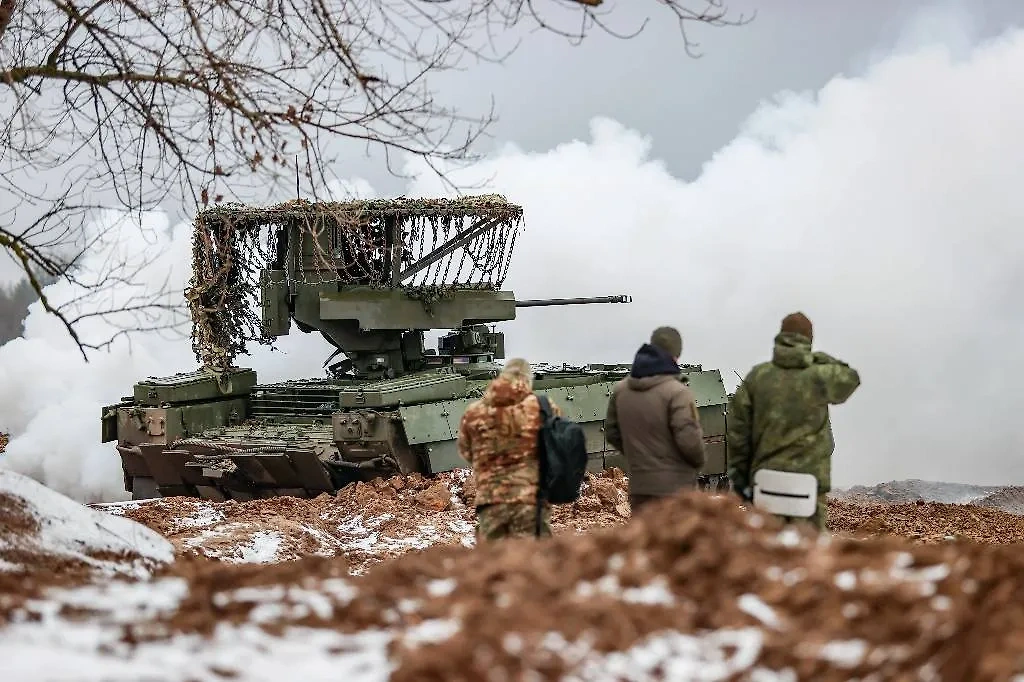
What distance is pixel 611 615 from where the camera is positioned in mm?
4359

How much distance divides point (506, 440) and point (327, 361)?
1021 centimetres

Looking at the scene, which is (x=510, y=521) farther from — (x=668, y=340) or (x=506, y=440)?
(x=668, y=340)

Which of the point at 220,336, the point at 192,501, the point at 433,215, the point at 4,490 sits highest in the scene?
the point at 433,215

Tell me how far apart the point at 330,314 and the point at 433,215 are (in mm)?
1771

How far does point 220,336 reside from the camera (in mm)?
16609

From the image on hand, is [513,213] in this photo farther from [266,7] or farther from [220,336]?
[266,7]

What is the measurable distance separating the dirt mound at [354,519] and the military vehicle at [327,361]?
479mm

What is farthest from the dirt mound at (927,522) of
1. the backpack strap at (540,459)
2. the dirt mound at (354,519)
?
the backpack strap at (540,459)

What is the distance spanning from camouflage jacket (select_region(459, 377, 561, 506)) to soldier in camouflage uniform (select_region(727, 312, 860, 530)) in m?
1.14

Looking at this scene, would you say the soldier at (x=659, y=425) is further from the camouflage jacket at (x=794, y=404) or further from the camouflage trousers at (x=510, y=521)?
the camouflage trousers at (x=510, y=521)

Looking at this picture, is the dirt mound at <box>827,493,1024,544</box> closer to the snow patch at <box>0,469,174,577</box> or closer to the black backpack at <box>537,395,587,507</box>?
the black backpack at <box>537,395,587,507</box>

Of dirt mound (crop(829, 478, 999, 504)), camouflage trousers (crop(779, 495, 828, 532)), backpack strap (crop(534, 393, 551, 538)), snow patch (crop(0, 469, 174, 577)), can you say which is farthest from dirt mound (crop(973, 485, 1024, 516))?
snow patch (crop(0, 469, 174, 577))

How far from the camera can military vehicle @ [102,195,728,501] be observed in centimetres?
1458

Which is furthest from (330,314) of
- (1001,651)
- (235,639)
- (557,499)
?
(1001,651)
